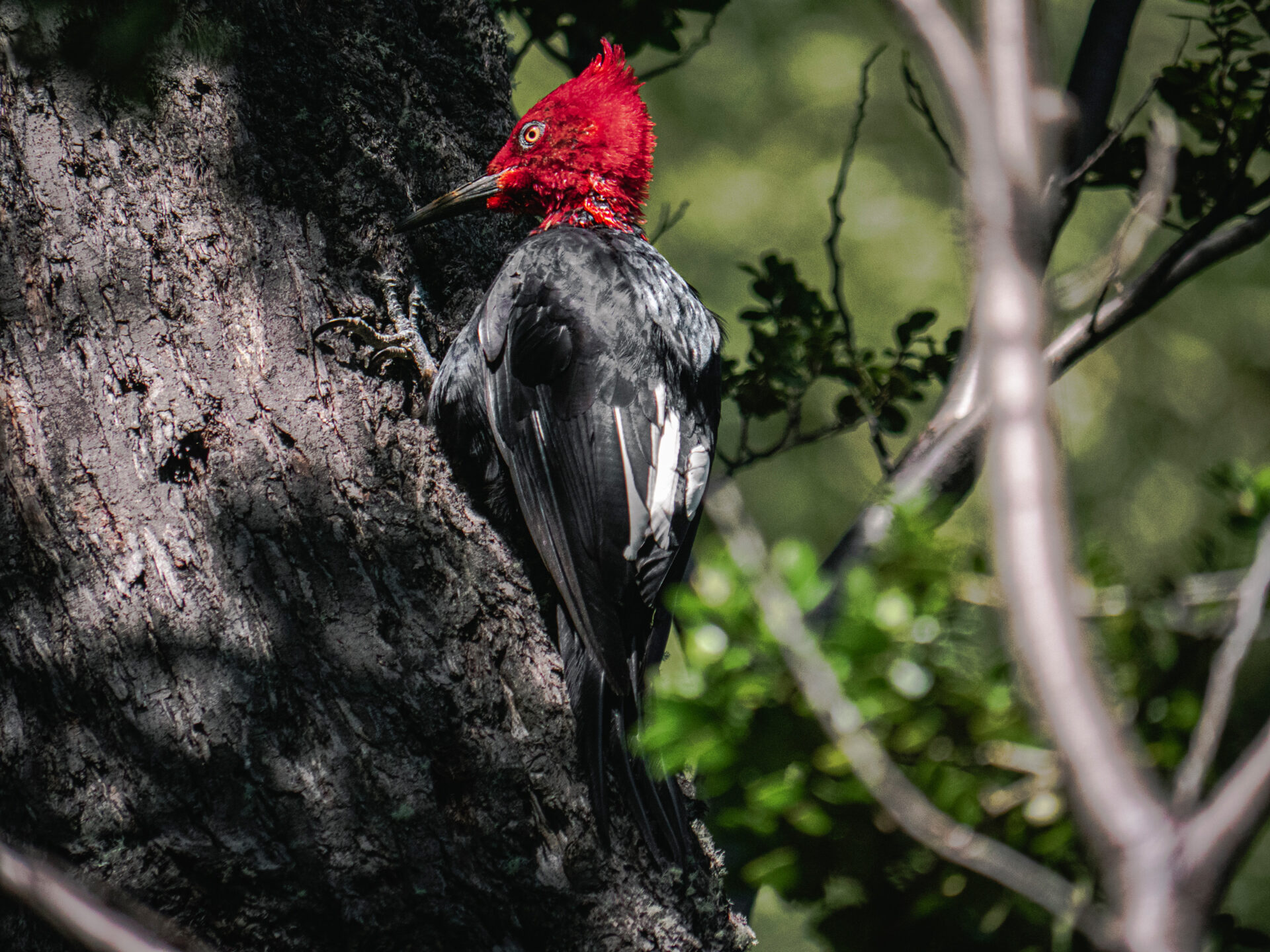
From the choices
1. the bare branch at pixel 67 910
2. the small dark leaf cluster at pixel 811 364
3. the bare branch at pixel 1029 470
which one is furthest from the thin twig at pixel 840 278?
the bare branch at pixel 67 910

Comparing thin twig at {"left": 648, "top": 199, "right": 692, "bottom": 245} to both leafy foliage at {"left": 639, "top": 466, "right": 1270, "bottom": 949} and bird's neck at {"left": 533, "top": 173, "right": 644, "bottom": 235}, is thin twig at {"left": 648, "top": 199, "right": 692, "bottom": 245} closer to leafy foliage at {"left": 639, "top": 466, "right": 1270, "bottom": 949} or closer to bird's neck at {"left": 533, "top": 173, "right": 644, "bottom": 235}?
bird's neck at {"left": 533, "top": 173, "right": 644, "bottom": 235}

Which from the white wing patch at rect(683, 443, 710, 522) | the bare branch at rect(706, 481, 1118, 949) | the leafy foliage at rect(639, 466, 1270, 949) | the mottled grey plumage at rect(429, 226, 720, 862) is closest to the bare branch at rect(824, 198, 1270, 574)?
the white wing patch at rect(683, 443, 710, 522)

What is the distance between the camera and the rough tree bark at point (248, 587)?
1438 millimetres

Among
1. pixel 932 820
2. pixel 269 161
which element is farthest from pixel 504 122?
A: pixel 932 820

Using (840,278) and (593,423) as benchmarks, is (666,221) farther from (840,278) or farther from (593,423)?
(593,423)

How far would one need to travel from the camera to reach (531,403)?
84.7 inches

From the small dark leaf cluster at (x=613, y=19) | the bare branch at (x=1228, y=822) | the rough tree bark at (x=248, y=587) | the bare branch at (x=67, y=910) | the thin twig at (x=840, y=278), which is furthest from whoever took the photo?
the small dark leaf cluster at (x=613, y=19)

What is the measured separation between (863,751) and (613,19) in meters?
2.56

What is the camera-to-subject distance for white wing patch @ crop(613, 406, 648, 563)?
1.98 metres

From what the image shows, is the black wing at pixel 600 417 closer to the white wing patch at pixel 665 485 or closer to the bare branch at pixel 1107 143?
the white wing patch at pixel 665 485

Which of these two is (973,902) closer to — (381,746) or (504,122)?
(381,746)

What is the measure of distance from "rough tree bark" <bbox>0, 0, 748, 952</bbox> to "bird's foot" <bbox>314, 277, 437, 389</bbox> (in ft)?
0.13

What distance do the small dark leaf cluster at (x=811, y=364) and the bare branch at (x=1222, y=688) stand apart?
204 centimetres

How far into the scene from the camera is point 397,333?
1.99m
